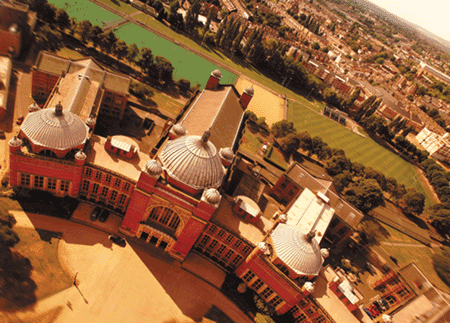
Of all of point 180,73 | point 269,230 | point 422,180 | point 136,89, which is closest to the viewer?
point 269,230

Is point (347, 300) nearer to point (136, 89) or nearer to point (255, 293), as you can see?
point (255, 293)

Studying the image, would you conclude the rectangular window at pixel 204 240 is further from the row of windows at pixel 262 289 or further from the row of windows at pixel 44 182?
the row of windows at pixel 44 182

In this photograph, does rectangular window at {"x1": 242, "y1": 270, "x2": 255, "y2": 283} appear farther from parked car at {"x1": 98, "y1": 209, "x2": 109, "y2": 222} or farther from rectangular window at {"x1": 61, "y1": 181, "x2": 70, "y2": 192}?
rectangular window at {"x1": 61, "y1": 181, "x2": 70, "y2": 192}

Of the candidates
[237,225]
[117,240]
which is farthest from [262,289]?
[117,240]

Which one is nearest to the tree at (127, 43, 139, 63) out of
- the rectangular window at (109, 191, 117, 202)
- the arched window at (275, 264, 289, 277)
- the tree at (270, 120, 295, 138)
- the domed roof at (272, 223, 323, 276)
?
the tree at (270, 120, 295, 138)

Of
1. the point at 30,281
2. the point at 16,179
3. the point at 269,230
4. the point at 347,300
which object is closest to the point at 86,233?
the point at 30,281

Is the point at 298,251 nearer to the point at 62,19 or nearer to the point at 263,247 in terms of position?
the point at 263,247

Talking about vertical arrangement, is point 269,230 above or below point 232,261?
above
